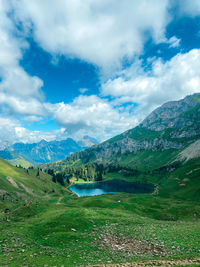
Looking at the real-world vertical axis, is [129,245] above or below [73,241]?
below

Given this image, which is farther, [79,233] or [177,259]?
[79,233]

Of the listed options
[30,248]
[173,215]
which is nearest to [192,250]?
[30,248]

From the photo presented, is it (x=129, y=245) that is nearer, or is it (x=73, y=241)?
(x=129, y=245)

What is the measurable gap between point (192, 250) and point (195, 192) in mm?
112325

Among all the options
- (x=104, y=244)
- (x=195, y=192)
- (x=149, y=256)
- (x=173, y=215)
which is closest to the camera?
(x=149, y=256)

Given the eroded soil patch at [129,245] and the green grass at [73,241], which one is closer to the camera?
the green grass at [73,241]

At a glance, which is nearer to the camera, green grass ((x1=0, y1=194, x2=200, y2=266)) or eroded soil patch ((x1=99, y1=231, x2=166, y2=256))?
green grass ((x1=0, y1=194, x2=200, y2=266))

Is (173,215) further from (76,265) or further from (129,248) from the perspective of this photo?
(76,265)

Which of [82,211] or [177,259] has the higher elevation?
[82,211]

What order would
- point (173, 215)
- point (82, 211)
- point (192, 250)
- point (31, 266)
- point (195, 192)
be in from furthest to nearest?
point (195, 192)
point (173, 215)
point (82, 211)
point (192, 250)
point (31, 266)

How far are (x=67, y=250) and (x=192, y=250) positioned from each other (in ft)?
55.5

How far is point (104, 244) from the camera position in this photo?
74.9 feet

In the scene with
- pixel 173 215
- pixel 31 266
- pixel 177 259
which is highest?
pixel 31 266

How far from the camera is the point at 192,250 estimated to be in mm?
20594
